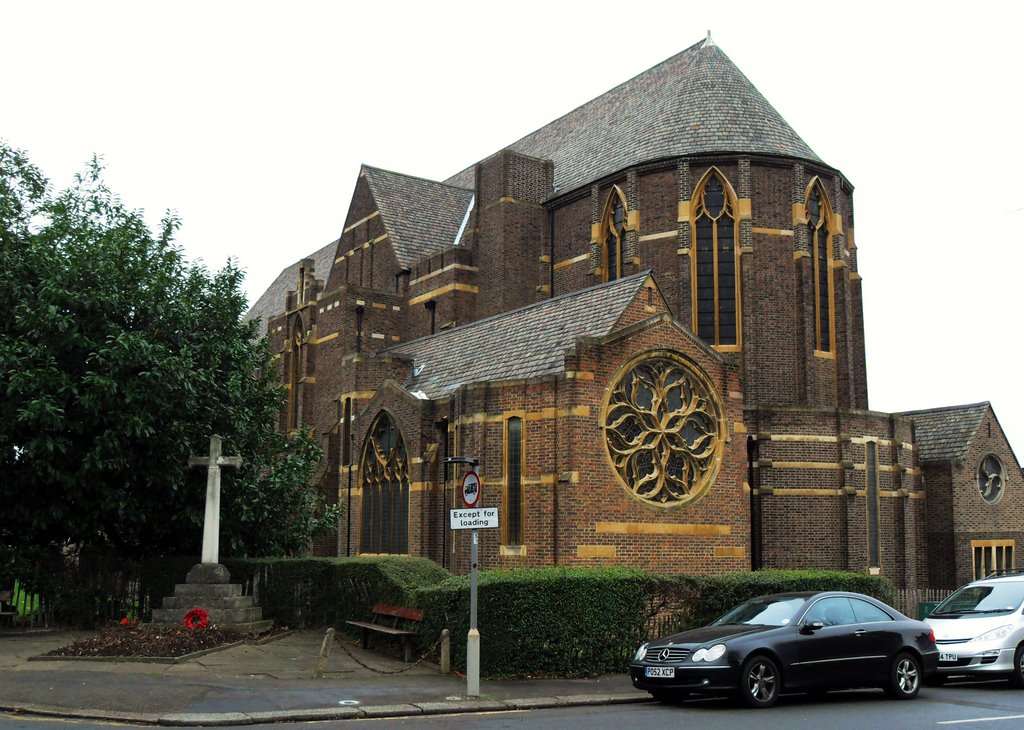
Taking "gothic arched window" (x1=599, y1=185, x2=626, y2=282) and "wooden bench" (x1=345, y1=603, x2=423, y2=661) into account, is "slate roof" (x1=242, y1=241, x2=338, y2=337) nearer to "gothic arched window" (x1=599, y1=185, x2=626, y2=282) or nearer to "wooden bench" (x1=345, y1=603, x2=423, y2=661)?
"gothic arched window" (x1=599, y1=185, x2=626, y2=282)

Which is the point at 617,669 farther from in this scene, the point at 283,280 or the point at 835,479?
the point at 283,280

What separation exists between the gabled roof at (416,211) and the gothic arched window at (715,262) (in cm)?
1044

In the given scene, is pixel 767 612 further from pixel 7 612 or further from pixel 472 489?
pixel 7 612

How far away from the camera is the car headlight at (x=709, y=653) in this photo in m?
12.2

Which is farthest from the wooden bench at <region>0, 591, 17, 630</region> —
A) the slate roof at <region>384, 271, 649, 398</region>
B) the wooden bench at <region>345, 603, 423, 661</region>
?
the slate roof at <region>384, 271, 649, 398</region>

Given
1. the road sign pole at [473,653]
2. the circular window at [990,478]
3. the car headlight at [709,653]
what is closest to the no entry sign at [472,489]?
the road sign pole at [473,653]

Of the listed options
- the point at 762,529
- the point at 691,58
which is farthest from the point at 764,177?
the point at 762,529

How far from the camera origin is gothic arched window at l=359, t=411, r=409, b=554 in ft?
81.7

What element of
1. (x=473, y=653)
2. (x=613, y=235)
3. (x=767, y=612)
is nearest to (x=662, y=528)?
(x=767, y=612)

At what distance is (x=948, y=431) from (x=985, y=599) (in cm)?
1818

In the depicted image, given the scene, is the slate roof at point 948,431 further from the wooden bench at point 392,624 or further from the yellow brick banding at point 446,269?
the wooden bench at point 392,624

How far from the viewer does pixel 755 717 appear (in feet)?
37.6

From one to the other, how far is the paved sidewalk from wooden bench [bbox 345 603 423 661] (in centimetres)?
32

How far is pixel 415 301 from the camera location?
35.0 meters
